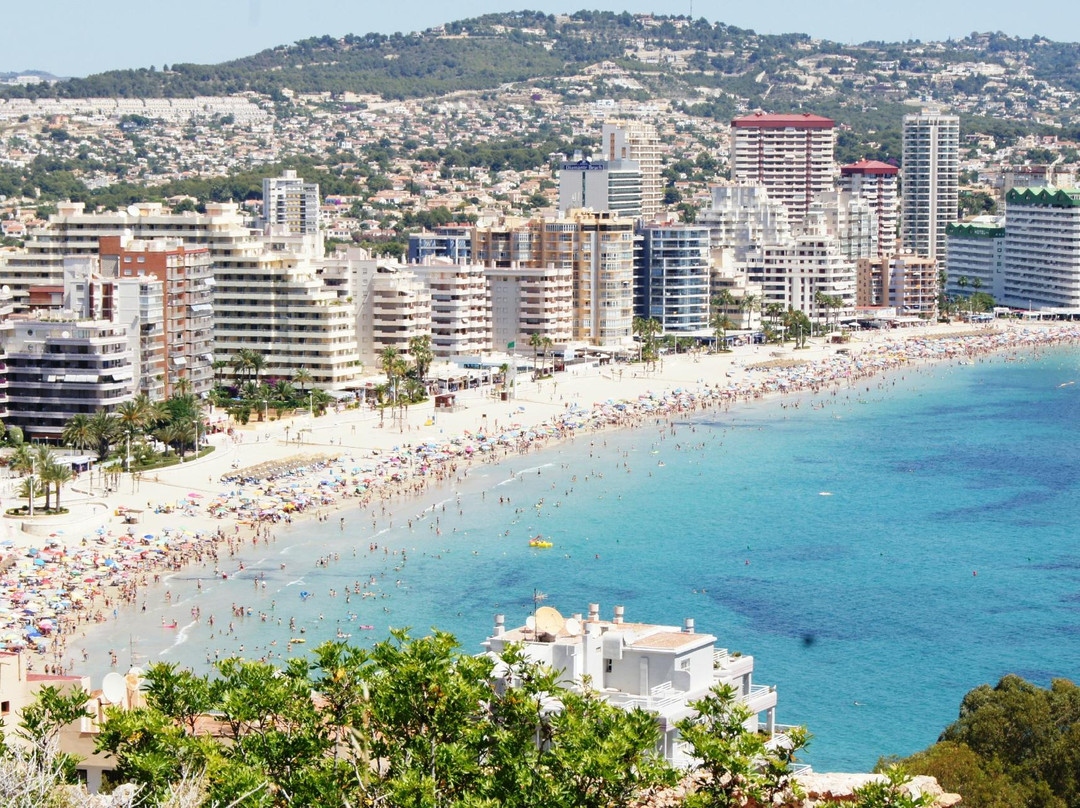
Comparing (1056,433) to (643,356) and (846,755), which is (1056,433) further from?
(846,755)

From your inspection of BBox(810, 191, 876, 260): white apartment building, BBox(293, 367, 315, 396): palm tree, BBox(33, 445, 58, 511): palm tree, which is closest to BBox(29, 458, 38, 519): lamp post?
BBox(33, 445, 58, 511): palm tree

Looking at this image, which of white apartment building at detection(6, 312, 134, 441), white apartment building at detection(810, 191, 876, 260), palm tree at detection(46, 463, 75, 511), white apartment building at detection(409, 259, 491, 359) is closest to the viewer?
palm tree at detection(46, 463, 75, 511)

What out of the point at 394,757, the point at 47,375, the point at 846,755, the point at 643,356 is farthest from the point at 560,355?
the point at 394,757

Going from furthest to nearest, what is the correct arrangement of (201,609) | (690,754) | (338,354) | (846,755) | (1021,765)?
(338,354), (201,609), (846,755), (1021,765), (690,754)

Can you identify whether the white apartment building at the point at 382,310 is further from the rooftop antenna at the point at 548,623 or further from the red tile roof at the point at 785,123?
the red tile roof at the point at 785,123

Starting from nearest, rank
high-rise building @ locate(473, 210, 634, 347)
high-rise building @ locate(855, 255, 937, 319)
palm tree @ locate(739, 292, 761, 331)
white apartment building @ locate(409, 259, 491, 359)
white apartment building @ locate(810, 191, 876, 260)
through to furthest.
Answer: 1. white apartment building @ locate(409, 259, 491, 359)
2. high-rise building @ locate(473, 210, 634, 347)
3. palm tree @ locate(739, 292, 761, 331)
4. high-rise building @ locate(855, 255, 937, 319)
5. white apartment building @ locate(810, 191, 876, 260)

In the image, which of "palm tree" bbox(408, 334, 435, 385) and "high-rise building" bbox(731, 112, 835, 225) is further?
"high-rise building" bbox(731, 112, 835, 225)

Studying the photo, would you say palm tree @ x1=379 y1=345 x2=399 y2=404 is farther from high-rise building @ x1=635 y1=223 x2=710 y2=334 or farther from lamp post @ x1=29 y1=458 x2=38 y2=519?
high-rise building @ x1=635 y1=223 x2=710 y2=334
